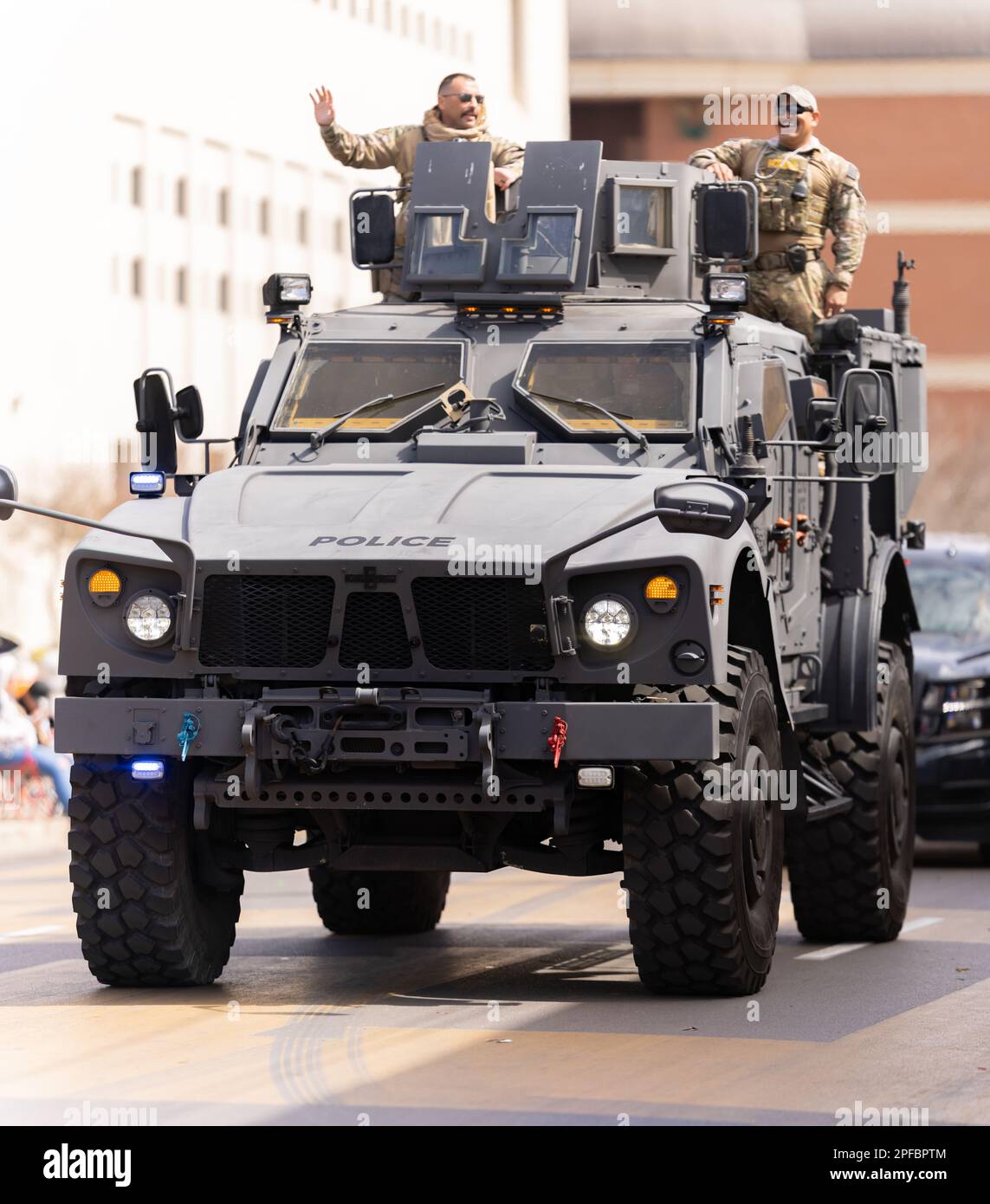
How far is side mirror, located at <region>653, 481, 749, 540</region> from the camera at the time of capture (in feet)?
30.6

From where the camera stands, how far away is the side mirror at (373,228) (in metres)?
13.1

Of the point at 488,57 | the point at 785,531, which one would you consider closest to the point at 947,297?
the point at 488,57

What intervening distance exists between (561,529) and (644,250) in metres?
3.03

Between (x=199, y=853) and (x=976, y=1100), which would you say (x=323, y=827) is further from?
(x=976, y=1100)

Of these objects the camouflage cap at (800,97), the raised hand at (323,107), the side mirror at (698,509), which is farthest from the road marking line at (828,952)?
the raised hand at (323,107)

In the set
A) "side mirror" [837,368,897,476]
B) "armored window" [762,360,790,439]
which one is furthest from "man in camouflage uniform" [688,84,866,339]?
"side mirror" [837,368,897,476]

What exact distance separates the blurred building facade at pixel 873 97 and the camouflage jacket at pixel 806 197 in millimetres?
68185

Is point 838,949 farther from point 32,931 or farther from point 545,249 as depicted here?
point 32,931

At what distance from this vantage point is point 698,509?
9.34 metres

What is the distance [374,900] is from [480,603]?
12.3 ft

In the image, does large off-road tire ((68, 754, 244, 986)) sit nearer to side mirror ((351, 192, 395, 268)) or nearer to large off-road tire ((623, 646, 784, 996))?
large off-road tire ((623, 646, 784, 996))

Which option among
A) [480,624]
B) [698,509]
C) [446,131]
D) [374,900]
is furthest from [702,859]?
[446,131]
